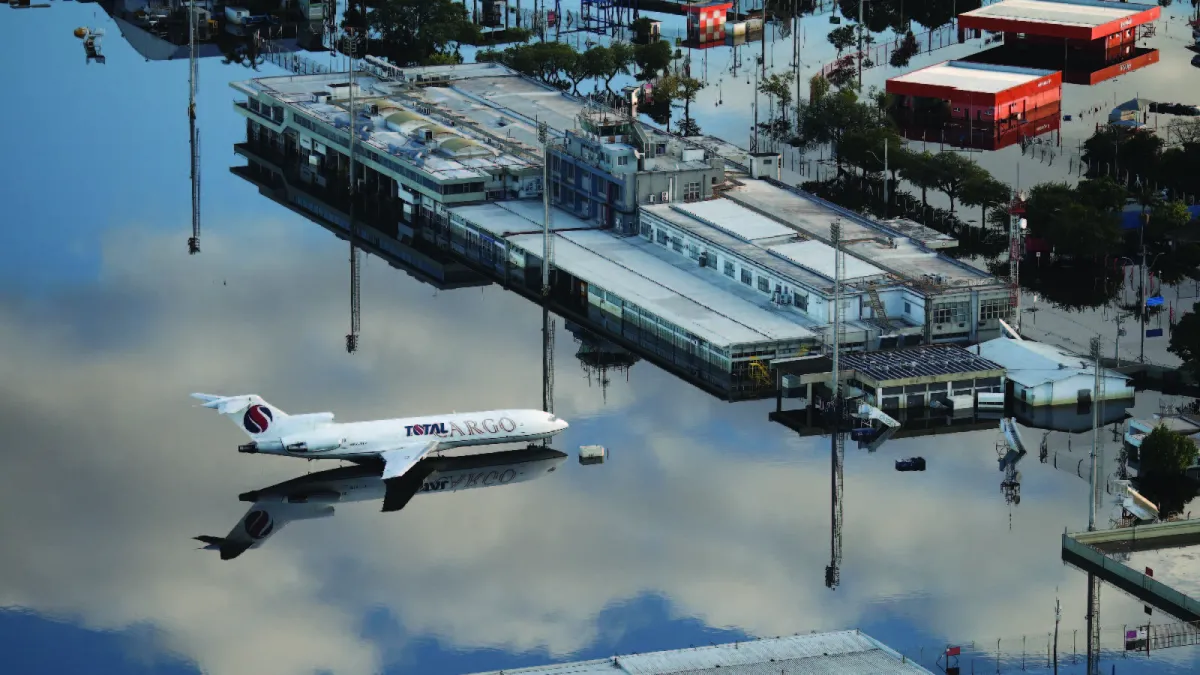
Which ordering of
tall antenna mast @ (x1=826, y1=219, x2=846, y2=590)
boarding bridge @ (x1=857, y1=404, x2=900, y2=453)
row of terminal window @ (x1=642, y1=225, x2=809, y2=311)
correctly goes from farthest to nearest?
row of terminal window @ (x1=642, y1=225, x2=809, y2=311) → boarding bridge @ (x1=857, y1=404, x2=900, y2=453) → tall antenna mast @ (x1=826, y1=219, x2=846, y2=590)

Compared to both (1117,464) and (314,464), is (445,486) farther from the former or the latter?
(1117,464)

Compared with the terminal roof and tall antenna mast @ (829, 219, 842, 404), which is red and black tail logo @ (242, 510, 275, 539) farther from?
tall antenna mast @ (829, 219, 842, 404)

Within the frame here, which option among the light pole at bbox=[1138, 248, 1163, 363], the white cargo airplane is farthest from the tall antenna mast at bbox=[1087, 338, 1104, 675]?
the white cargo airplane

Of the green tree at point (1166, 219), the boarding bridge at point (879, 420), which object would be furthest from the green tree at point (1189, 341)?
the green tree at point (1166, 219)

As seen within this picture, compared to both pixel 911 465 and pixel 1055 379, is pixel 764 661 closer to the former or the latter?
pixel 911 465

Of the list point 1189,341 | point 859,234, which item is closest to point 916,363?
point 1189,341

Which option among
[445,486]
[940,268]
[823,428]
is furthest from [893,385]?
[445,486]

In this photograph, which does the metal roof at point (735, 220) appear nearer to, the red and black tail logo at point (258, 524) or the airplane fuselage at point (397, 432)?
the airplane fuselage at point (397, 432)
